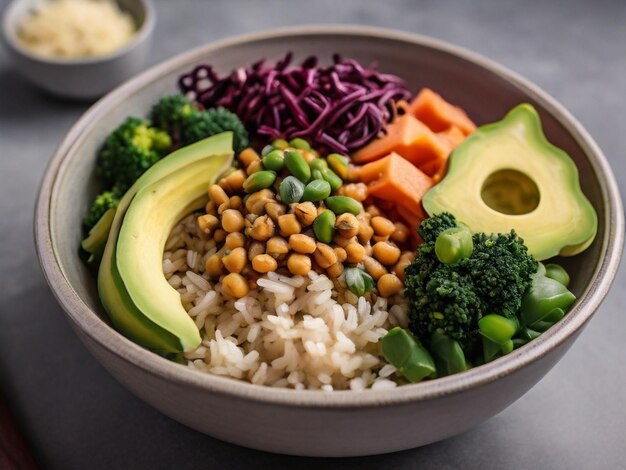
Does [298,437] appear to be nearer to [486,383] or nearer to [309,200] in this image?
[486,383]

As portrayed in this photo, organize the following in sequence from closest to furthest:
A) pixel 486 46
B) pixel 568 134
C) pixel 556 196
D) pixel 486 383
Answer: pixel 486 383, pixel 556 196, pixel 568 134, pixel 486 46

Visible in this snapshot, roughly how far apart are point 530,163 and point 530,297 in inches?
24.7

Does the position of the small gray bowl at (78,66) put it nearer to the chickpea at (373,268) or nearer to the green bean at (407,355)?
the chickpea at (373,268)

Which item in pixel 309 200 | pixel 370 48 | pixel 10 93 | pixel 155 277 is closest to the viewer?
pixel 155 277

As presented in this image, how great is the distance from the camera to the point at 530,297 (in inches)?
90.0

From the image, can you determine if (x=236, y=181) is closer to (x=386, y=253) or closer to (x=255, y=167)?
(x=255, y=167)

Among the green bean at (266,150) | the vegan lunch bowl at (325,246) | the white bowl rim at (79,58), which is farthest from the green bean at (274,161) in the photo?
the white bowl rim at (79,58)

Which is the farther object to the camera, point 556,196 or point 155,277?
point 556,196

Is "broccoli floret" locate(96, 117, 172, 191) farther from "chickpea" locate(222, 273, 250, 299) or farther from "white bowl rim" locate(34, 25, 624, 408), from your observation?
"chickpea" locate(222, 273, 250, 299)

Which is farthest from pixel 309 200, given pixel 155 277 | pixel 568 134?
pixel 568 134

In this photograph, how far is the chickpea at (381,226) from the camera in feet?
8.21

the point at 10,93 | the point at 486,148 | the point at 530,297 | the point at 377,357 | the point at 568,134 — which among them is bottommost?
the point at 10,93

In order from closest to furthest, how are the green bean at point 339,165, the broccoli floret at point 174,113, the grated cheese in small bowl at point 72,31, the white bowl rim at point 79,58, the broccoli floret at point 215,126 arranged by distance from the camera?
1. the green bean at point 339,165
2. the broccoli floret at point 215,126
3. the broccoli floret at point 174,113
4. the white bowl rim at point 79,58
5. the grated cheese in small bowl at point 72,31

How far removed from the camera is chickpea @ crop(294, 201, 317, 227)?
7.72ft
